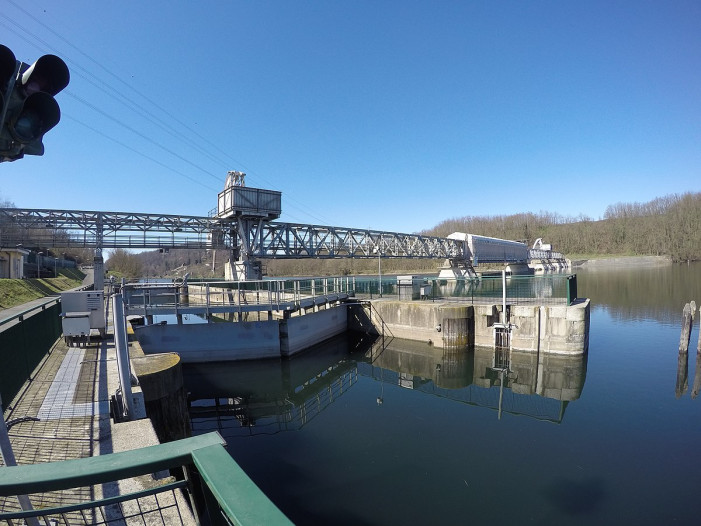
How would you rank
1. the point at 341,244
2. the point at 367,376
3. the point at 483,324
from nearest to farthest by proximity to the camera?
the point at 367,376
the point at 483,324
the point at 341,244

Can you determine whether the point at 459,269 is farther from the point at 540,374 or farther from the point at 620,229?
the point at 620,229

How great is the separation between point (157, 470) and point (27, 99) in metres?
2.67

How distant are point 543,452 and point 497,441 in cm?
119

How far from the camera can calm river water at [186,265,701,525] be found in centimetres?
770

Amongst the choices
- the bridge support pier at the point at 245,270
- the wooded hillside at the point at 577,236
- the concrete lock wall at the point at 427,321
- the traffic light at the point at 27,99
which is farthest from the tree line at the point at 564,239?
the traffic light at the point at 27,99

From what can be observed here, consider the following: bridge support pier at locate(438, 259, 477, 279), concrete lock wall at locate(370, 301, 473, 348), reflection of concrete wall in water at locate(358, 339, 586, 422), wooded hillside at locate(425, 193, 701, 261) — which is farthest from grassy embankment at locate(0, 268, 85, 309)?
wooded hillside at locate(425, 193, 701, 261)

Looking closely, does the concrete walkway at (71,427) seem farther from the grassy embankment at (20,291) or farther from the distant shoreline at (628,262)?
the distant shoreline at (628,262)

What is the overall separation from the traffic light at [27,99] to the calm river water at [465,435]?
7.71 meters

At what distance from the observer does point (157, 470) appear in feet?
4.65

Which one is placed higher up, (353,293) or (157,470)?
(157,470)

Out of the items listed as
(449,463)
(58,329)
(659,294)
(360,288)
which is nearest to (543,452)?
(449,463)

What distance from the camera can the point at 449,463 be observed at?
9.27 metres

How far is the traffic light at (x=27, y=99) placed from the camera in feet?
8.06

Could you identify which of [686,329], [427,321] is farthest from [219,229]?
[686,329]
